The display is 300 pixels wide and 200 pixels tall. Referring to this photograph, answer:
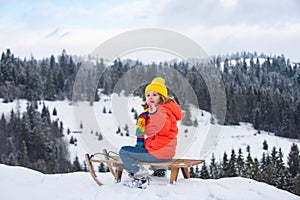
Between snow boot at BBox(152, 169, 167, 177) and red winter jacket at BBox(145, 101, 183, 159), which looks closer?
red winter jacket at BBox(145, 101, 183, 159)

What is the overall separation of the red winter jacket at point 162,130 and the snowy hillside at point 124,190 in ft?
1.78

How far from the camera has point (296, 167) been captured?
50406 millimetres

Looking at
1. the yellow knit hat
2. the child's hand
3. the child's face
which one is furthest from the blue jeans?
the yellow knit hat

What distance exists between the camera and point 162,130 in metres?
6.11

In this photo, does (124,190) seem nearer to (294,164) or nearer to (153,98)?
(153,98)

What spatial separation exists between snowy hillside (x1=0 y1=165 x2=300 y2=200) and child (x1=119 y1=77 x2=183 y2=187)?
14.4 inches

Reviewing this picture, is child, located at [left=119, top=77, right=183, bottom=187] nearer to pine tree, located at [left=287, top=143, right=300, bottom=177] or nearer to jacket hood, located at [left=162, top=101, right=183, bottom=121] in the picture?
jacket hood, located at [left=162, top=101, right=183, bottom=121]

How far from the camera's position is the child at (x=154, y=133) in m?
6.12

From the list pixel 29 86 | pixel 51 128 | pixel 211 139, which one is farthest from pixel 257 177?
pixel 29 86

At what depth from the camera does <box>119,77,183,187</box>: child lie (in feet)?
20.1

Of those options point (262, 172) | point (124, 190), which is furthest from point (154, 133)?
point (262, 172)

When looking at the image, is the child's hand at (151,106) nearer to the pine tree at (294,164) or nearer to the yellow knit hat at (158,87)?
the yellow knit hat at (158,87)

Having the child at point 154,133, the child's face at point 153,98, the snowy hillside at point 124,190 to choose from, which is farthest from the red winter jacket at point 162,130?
the snowy hillside at point 124,190

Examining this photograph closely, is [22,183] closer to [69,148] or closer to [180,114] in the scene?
[180,114]
